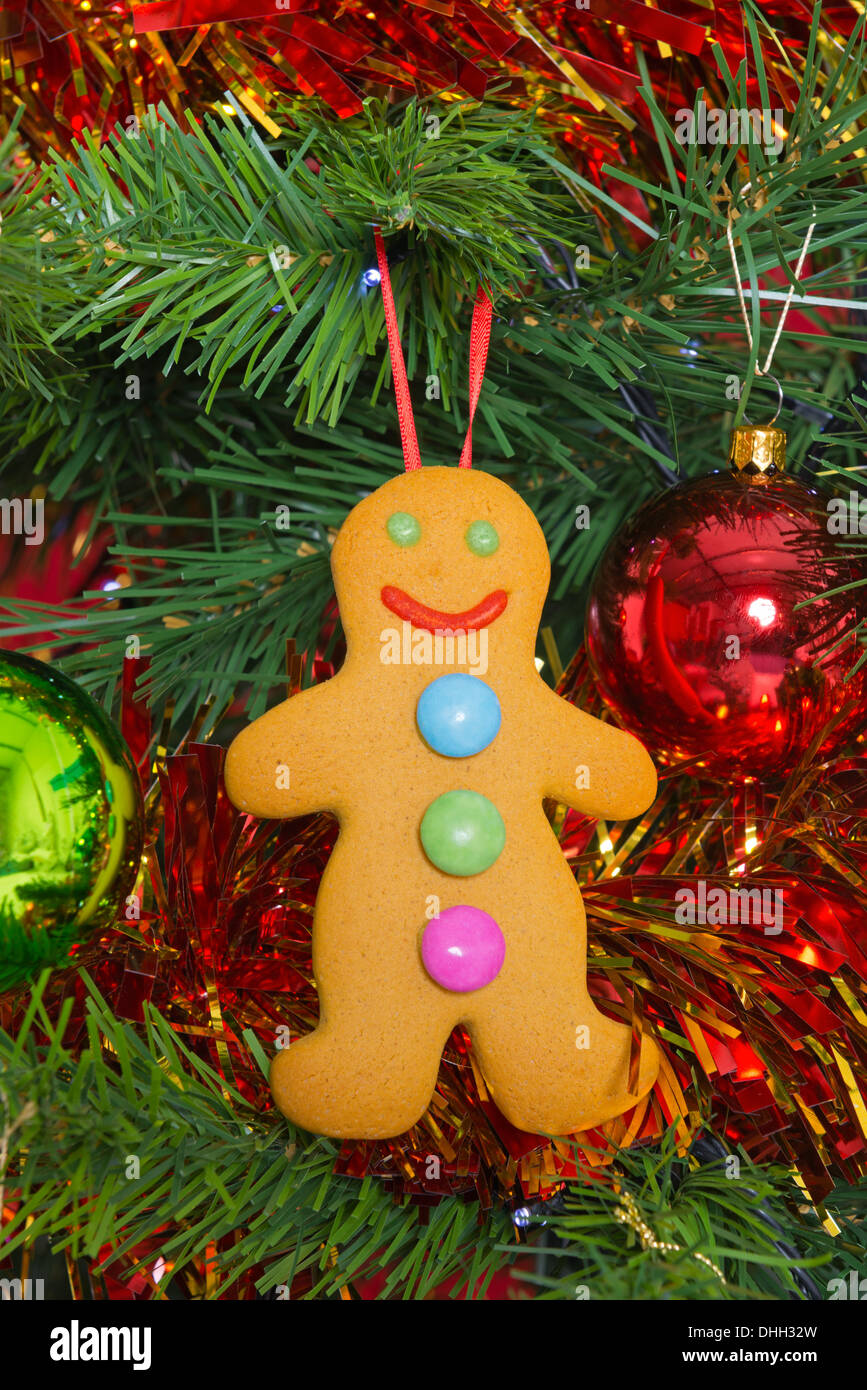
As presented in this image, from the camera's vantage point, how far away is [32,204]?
1.40ft

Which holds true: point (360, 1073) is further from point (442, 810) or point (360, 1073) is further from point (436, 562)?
point (436, 562)

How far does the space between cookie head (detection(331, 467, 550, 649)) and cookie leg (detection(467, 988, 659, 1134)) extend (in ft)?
0.55

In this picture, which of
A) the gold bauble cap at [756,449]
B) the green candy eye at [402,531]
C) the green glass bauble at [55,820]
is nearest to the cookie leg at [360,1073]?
the green glass bauble at [55,820]

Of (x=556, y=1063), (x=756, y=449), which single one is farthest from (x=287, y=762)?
(x=756, y=449)

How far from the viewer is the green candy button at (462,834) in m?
0.47

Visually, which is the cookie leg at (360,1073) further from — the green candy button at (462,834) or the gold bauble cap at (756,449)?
the gold bauble cap at (756,449)

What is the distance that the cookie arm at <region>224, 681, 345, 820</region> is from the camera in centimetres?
48

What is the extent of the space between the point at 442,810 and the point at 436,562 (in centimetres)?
11

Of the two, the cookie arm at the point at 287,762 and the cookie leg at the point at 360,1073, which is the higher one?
the cookie arm at the point at 287,762

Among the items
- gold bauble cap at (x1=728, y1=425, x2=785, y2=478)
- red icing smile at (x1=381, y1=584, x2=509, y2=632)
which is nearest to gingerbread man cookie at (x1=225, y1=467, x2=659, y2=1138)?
red icing smile at (x1=381, y1=584, x2=509, y2=632)

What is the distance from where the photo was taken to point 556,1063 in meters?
0.47
